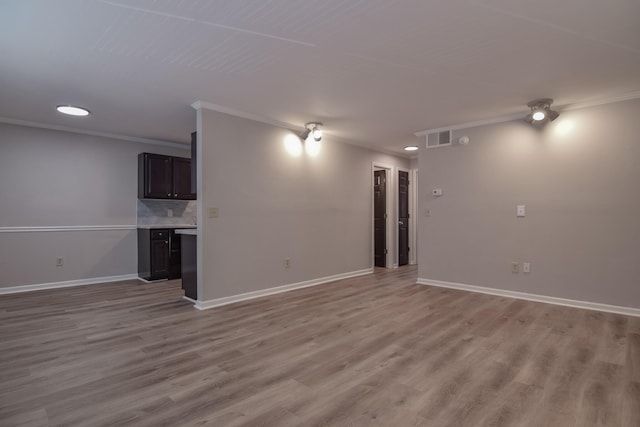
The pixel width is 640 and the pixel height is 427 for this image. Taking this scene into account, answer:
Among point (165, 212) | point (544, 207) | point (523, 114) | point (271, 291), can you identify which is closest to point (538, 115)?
point (523, 114)

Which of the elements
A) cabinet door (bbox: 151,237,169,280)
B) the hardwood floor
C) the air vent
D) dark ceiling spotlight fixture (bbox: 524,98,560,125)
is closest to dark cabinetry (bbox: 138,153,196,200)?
cabinet door (bbox: 151,237,169,280)

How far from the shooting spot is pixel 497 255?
4461mm

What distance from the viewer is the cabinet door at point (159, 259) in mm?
5434

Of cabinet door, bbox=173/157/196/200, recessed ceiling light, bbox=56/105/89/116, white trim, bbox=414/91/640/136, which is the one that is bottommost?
cabinet door, bbox=173/157/196/200

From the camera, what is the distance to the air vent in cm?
493

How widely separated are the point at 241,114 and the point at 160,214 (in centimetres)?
300

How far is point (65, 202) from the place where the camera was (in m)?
5.08

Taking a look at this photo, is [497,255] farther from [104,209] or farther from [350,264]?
[104,209]

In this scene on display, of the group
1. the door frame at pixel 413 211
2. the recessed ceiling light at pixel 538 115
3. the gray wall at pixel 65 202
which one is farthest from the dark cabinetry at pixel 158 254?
the recessed ceiling light at pixel 538 115

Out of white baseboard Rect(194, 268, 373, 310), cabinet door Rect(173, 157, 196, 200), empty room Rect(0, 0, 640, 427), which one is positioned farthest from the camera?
cabinet door Rect(173, 157, 196, 200)

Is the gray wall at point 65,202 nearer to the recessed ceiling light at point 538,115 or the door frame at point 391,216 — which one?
the door frame at point 391,216

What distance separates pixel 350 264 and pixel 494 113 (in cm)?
319

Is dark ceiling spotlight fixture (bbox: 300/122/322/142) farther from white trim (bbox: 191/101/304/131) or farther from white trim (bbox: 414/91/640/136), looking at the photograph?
white trim (bbox: 414/91/640/136)

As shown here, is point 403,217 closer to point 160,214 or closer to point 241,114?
point 241,114
